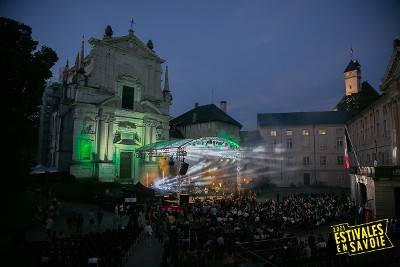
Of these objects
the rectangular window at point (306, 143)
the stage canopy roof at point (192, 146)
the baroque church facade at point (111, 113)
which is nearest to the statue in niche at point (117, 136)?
the baroque church facade at point (111, 113)

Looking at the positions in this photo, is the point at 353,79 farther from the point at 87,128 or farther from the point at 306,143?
the point at 87,128

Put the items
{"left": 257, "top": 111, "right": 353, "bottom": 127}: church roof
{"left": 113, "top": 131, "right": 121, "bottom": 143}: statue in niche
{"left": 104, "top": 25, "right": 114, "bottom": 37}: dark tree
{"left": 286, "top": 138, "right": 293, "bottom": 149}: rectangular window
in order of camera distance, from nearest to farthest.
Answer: {"left": 113, "top": 131, "right": 121, "bottom": 143}: statue in niche
{"left": 104, "top": 25, "right": 114, "bottom": 37}: dark tree
{"left": 257, "top": 111, "right": 353, "bottom": 127}: church roof
{"left": 286, "top": 138, "right": 293, "bottom": 149}: rectangular window

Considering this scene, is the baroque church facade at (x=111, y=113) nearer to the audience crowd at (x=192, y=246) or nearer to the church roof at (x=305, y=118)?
the audience crowd at (x=192, y=246)

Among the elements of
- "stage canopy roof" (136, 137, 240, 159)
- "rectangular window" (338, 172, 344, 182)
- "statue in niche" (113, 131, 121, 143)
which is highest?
"statue in niche" (113, 131, 121, 143)

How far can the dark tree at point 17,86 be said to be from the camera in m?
17.3

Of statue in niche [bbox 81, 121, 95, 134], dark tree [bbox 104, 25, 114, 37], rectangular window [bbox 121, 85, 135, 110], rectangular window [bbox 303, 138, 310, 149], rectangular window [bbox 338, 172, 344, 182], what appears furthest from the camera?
rectangular window [bbox 303, 138, 310, 149]

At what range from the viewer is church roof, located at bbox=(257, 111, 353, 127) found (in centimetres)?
5109

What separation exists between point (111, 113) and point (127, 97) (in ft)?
11.2

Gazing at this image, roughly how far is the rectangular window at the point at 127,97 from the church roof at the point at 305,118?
2705 cm

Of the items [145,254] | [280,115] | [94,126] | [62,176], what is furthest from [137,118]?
[280,115]

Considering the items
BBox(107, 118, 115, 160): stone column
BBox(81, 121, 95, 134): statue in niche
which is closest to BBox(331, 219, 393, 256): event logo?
BBox(107, 118, 115, 160): stone column

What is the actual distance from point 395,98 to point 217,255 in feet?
76.1

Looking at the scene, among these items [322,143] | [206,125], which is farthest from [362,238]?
[322,143]

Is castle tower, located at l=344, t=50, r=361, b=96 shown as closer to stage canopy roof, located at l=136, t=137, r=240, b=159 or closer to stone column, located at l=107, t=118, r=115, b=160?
stage canopy roof, located at l=136, t=137, r=240, b=159
